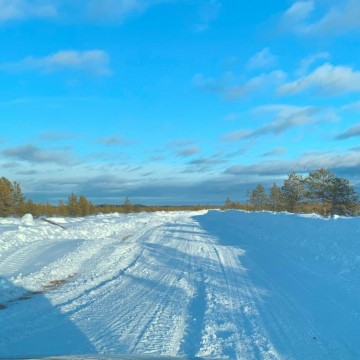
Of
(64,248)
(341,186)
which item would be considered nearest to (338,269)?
(64,248)

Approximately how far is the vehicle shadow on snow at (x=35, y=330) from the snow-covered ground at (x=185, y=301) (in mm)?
15

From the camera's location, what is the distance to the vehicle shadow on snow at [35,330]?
19.4 feet

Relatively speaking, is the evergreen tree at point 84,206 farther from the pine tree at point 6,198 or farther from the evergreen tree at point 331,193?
the evergreen tree at point 331,193

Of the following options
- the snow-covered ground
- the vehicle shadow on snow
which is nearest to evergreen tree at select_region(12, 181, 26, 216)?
the snow-covered ground

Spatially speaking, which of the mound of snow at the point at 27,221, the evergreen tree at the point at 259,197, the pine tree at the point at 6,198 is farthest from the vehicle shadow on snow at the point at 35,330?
the evergreen tree at the point at 259,197

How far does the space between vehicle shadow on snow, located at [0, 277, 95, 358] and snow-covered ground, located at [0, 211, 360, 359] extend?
2 centimetres

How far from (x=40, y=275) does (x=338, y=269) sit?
8.38 metres

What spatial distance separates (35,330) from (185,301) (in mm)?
3157

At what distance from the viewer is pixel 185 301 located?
904 cm

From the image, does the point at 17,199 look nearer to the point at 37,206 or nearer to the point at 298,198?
the point at 37,206

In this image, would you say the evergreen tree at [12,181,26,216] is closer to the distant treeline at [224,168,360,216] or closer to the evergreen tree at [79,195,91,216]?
the evergreen tree at [79,195,91,216]

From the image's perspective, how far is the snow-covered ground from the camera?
6203 mm

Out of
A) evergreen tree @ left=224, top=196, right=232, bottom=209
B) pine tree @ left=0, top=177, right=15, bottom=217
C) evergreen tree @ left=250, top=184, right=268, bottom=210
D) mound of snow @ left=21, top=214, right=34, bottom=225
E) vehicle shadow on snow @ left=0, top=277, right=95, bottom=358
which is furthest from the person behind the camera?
evergreen tree @ left=224, top=196, right=232, bottom=209

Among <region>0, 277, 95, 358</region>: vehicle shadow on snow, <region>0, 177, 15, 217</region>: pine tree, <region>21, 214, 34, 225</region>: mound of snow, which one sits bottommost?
<region>0, 277, 95, 358</region>: vehicle shadow on snow
